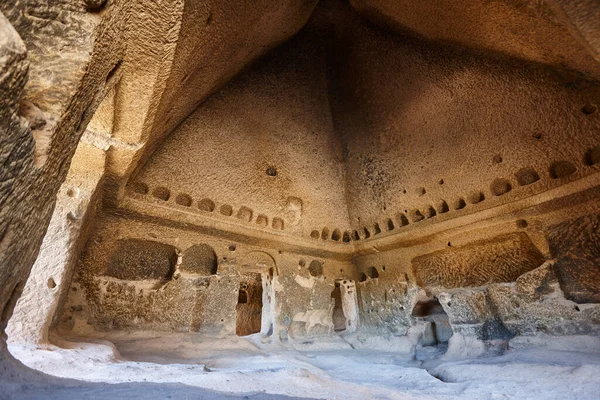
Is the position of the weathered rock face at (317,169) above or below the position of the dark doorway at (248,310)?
above

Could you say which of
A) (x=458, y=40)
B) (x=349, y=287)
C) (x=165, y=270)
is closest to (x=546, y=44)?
(x=458, y=40)

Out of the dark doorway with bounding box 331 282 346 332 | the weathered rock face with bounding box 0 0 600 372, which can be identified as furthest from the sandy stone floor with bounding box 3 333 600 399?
the dark doorway with bounding box 331 282 346 332

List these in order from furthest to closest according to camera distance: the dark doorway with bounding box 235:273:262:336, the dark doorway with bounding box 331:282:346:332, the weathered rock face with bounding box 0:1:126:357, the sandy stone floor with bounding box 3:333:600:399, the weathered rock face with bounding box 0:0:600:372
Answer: the dark doorway with bounding box 235:273:262:336 → the dark doorway with bounding box 331:282:346:332 → the weathered rock face with bounding box 0:0:600:372 → the sandy stone floor with bounding box 3:333:600:399 → the weathered rock face with bounding box 0:1:126:357

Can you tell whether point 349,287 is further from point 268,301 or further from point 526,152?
point 526,152

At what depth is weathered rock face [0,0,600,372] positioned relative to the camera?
6.93ft

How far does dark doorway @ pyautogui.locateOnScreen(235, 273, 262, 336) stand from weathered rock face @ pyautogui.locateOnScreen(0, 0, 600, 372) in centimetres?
310

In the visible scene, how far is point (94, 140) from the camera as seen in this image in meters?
2.76

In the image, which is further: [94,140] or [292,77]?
[292,77]

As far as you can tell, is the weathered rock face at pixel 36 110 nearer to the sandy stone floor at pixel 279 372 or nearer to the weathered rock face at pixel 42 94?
the weathered rock face at pixel 42 94

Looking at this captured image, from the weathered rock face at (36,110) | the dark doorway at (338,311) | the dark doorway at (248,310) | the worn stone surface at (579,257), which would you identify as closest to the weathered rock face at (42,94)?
the weathered rock face at (36,110)

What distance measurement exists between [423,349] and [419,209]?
1923 millimetres

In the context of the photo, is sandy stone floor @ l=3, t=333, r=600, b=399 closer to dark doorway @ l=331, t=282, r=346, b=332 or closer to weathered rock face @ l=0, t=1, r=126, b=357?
weathered rock face @ l=0, t=1, r=126, b=357

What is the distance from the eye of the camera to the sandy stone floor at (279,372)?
1.46m

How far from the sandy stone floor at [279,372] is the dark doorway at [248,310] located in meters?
3.97
